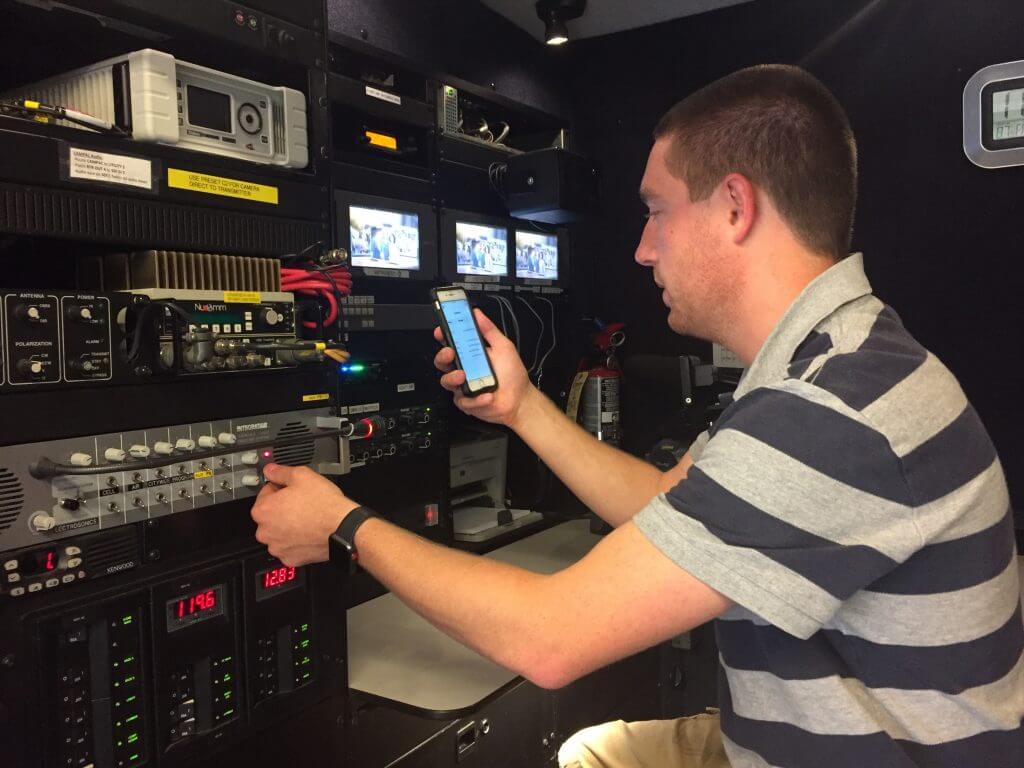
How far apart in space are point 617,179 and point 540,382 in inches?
32.0

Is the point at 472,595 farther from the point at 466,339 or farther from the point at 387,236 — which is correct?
the point at 387,236

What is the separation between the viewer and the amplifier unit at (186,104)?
967 millimetres

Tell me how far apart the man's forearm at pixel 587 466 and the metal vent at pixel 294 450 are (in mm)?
405

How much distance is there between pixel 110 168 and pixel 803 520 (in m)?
0.87

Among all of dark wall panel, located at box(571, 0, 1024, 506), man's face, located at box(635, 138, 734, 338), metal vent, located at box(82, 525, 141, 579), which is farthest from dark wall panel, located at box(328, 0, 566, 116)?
metal vent, located at box(82, 525, 141, 579)

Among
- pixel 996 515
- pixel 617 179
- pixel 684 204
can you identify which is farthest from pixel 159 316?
pixel 617 179

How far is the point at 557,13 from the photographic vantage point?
7.50 feet

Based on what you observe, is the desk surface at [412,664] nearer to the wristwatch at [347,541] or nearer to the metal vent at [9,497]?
the wristwatch at [347,541]

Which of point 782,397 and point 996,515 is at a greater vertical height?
point 782,397

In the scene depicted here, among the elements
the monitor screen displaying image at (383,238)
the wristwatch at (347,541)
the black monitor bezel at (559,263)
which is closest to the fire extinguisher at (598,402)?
the black monitor bezel at (559,263)

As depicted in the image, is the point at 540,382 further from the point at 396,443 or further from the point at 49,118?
the point at 49,118

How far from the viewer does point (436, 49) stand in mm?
2197

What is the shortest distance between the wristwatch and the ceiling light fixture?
5.71 feet

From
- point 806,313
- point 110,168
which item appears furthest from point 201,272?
point 806,313
